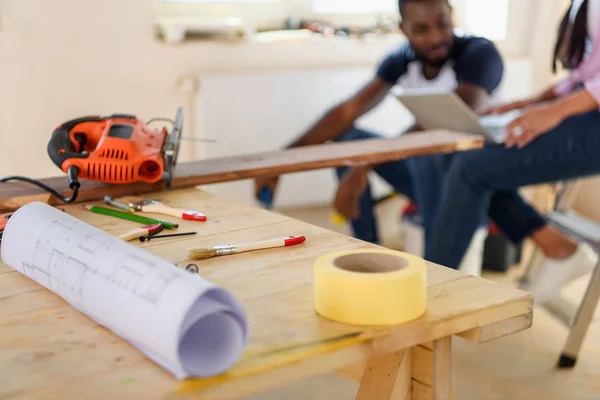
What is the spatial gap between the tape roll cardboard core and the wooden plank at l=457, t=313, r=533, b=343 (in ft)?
0.32

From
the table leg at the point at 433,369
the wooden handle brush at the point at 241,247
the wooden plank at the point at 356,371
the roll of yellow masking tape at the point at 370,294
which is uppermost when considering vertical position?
the roll of yellow masking tape at the point at 370,294

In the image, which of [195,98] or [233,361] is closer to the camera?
[233,361]

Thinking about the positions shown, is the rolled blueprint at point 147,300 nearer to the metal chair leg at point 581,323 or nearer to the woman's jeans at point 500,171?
the woman's jeans at point 500,171

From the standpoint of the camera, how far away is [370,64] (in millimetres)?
3055

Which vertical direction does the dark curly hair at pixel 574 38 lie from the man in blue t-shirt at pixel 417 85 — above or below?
above

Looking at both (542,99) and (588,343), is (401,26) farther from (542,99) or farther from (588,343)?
(588,343)

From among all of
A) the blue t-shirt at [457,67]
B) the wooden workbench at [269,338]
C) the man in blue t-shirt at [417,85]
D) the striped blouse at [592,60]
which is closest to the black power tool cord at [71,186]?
the wooden workbench at [269,338]

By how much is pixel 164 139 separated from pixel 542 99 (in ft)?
4.20

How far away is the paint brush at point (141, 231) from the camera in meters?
0.98

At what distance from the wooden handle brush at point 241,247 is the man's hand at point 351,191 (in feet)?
4.03

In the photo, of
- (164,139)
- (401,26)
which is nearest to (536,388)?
(164,139)

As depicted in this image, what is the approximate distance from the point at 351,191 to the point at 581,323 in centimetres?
71

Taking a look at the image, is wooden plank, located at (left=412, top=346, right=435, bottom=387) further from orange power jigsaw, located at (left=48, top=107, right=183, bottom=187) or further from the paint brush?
orange power jigsaw, located at (left=48, top=107, right=183, bottom=187)

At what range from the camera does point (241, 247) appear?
919 millimetres
